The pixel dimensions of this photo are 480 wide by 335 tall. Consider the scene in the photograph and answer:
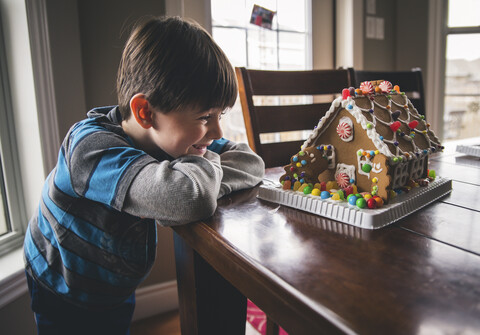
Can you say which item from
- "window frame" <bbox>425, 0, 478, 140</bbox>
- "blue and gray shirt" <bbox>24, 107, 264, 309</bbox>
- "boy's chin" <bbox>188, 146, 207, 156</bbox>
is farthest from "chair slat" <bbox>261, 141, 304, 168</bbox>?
"window frame" <bbox>425, 0, 478, 140</bbox>

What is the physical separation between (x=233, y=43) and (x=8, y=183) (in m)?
1.38

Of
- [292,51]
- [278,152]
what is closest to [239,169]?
[278,152]

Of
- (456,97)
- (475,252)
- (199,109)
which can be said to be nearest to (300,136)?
(456,97)

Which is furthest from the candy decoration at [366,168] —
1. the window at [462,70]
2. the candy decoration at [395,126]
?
the window at [462,70]

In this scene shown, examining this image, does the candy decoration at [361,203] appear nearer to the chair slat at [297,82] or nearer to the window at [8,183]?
the chair slat at [297,82]

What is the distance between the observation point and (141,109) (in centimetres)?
72

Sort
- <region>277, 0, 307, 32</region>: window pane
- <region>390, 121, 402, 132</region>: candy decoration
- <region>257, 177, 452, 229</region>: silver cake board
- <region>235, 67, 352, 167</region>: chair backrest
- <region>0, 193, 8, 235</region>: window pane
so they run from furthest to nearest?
<region>277, 0, 307, 32</region>: window pane, <region>0, 193, 8, 235</region>: window pane, <region>235, 67, 352, 167</region>: chair backrest, <region>390, 121, 402, 132</region>: candy decoration, <region>257, 177, 452, 229</region>: silver cake board

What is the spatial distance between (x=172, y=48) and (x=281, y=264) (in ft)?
1.64

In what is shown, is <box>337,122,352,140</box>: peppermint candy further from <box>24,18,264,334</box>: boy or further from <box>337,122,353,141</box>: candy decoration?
<box>24,18,264,334</box>: boy

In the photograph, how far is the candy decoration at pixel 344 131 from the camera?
0.68 metres

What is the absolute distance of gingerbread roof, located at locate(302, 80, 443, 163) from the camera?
25.1 inches

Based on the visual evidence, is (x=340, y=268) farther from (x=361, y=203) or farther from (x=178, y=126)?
(x=178, y=126)

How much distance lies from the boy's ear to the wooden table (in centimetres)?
24

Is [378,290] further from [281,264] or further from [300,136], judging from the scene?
[300,136]
